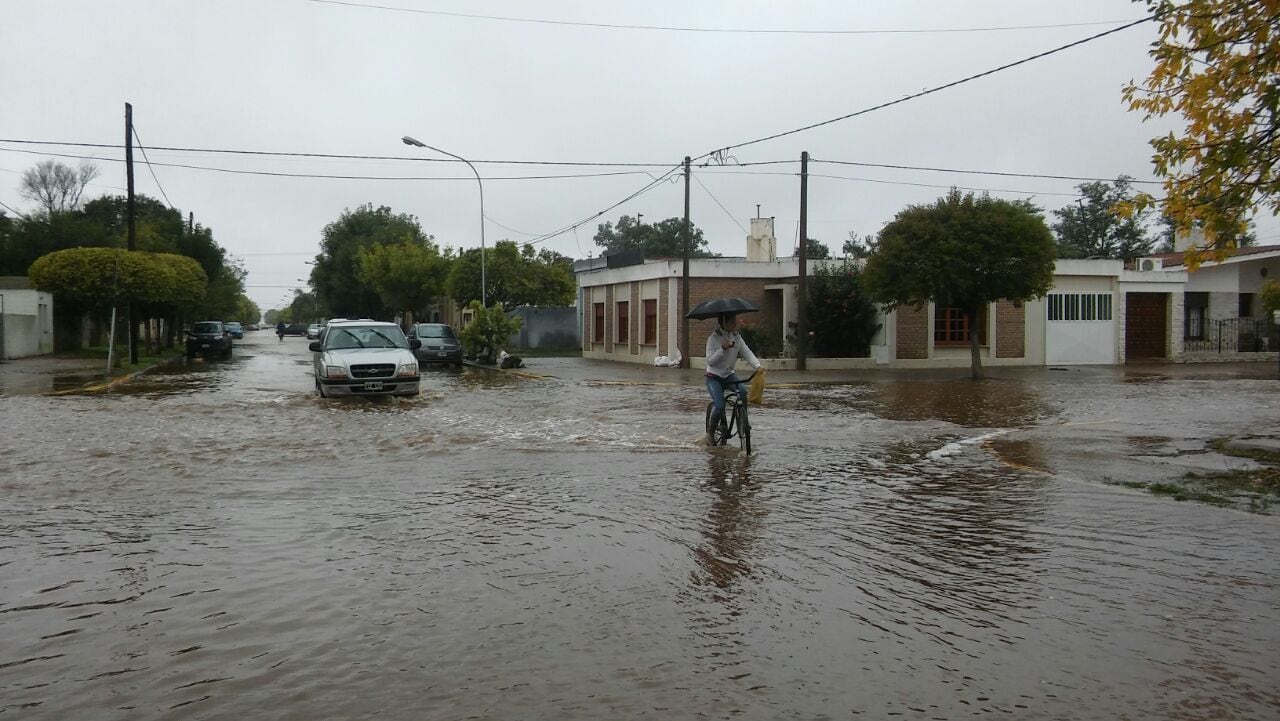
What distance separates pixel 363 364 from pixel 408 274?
43.2 m

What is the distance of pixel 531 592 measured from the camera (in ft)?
19.0

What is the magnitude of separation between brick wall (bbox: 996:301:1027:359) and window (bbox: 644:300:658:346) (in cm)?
1187

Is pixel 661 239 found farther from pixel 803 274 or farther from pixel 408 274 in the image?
pixel 803 274

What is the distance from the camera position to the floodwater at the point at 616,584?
427cm

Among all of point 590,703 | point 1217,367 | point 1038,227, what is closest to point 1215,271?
point 1217,367

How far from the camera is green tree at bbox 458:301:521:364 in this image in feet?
116

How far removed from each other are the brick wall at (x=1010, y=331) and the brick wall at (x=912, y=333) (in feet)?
9.77

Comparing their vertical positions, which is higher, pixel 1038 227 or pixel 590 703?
pixel 1038 227

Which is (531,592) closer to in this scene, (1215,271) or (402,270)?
(1215,271)

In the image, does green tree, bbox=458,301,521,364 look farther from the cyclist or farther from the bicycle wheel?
the cyclist

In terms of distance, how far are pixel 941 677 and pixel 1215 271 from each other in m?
40.0

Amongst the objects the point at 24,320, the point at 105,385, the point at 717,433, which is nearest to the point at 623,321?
the point at 105,385

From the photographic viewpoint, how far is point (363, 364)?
18.6 meters

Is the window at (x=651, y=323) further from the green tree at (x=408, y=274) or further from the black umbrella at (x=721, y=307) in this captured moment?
the green tree at (x=408, y=274)
